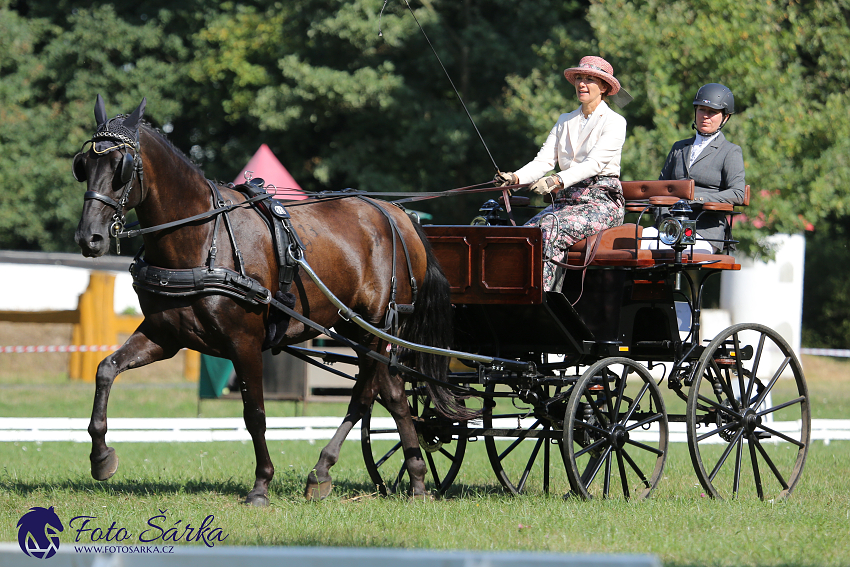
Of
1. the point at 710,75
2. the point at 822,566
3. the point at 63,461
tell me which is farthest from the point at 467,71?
the point at 822,566

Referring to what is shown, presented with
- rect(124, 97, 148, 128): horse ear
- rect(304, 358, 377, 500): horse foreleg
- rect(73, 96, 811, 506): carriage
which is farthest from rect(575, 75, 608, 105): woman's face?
rect(124, 97, 148, 128): horse ear

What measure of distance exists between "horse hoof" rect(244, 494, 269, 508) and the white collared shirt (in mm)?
3731

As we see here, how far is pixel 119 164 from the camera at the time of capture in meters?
5.32

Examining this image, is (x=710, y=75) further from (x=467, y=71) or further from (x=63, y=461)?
(x=63, y=461)

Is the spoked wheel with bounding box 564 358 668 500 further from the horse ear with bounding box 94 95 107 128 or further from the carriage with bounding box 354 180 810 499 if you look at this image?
the horse ear with bounding box 94 95 107 128

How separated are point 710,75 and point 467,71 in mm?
6576

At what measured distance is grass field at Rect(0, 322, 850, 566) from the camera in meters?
4.93

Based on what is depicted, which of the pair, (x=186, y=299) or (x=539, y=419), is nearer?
(x=186, y=299)

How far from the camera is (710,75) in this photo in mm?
16375

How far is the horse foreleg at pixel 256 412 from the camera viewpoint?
19.3 ft

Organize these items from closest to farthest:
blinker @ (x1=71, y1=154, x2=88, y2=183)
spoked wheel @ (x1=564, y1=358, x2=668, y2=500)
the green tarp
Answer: blinker @ (x1=71, y1=154, x2=88, y2=183) < spoked wheel @ (x1=564, y1=358, x2=668, y2=500) < the green tarp

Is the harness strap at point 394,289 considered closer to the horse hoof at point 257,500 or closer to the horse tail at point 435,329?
the horse tail at point 435,329

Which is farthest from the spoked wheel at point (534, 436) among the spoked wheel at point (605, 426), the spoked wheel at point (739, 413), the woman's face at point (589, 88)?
the woman's face at point (589, 88)

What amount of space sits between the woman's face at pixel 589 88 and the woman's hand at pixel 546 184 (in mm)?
664
